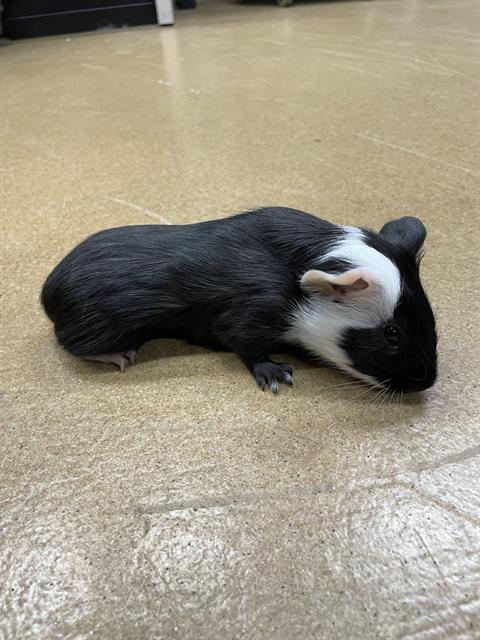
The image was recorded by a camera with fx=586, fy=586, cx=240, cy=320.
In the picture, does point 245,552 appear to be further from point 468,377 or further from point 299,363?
point 468,377

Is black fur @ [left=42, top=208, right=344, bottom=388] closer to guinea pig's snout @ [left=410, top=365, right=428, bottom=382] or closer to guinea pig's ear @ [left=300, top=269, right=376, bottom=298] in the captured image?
guinea pig's ear @ [left=300, top=269, right=376, bottom=298]

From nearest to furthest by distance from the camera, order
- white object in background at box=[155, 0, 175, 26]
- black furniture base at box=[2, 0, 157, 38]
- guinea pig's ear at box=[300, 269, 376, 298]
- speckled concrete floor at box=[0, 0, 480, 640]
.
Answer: speckled concrete floor at box=[0, 0, 480, 640]
guinea pig's ear at box=[300, 269, 376, 298]
black furniture base at box=[2, 0, 157, 38]
white object in background at box=[155, 0, 175, 26]

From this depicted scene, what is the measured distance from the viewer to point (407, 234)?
1194mm

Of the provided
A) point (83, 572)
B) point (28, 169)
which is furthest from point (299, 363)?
point (28, 169)

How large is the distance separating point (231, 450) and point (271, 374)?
199mm

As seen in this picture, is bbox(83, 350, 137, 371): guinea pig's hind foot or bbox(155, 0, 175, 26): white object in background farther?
bbox(155, 0, 175, 26): white object in background

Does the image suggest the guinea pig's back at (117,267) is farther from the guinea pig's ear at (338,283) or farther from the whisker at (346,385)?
the whisker at (346,385)

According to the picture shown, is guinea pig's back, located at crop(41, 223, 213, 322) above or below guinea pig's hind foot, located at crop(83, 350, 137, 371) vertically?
above

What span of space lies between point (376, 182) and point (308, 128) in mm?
554

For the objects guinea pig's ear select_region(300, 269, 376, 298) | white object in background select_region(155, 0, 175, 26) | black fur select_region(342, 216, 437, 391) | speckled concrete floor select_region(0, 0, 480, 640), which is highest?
white object in background select_region(155, 0, 175, 26)

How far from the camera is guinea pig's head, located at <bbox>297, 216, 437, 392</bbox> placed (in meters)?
1.05

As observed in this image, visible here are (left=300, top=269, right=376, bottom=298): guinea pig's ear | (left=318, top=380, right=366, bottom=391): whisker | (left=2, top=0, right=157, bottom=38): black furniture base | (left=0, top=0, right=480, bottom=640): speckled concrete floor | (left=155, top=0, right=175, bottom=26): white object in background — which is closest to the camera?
(left=0, top=0, right=480, bottom=640): speckled concrete floor

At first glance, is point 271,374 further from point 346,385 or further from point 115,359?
point 115,359

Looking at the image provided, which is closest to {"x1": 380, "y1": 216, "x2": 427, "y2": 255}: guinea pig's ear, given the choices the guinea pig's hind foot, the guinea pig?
the guinea pig
